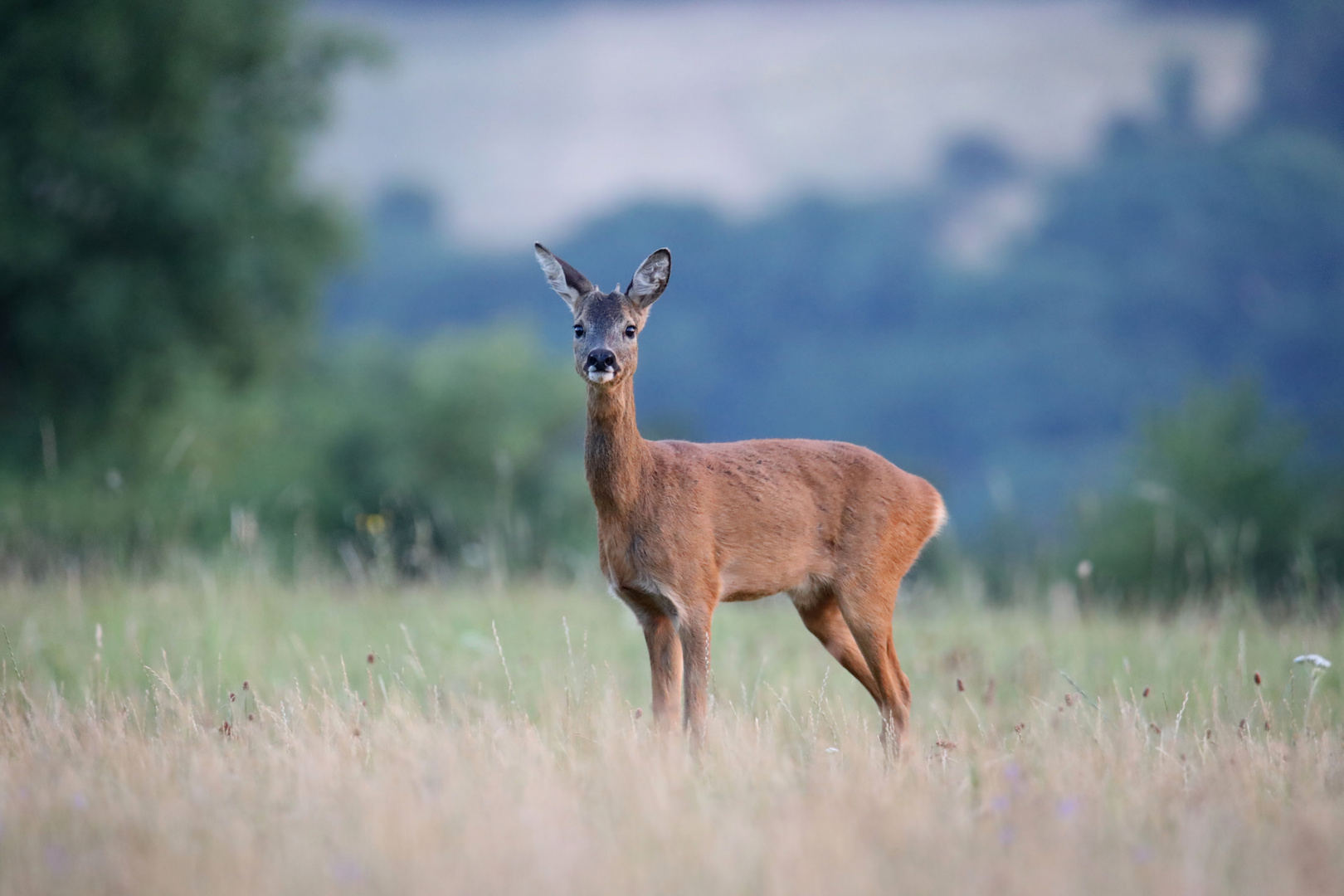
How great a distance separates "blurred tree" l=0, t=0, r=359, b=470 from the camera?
15000 millimetres

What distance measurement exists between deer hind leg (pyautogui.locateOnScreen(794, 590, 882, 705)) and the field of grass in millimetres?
516

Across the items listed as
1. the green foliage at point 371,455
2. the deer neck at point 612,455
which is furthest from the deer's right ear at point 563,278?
the green foliage at point 371,455

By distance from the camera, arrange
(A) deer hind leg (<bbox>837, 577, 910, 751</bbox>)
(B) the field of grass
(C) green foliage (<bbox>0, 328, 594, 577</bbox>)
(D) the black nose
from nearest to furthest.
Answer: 1. (B) the field of grass
2. (D) the black nose
3. (A) deer hind leg (<bbox>837, 577, 910, 751</bbox>)
4. (C) green foliage (<bbox>0, 328, 594, 577</bbox>)

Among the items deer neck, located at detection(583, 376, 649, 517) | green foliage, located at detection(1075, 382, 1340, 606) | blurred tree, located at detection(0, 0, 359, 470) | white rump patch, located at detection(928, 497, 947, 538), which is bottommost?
green foliage, located at detection(1075, 382, 1340, 606)

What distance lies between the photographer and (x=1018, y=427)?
9306 cm

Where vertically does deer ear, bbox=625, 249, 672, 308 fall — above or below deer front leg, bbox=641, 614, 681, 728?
above

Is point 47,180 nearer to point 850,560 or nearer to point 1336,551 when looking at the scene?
point 850,560

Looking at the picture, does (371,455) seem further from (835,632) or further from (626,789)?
(626,789)

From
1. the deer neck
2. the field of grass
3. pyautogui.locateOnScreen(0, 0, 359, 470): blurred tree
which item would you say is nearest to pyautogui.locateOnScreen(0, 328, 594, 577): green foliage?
pyautogui.locateOnScreen(0, 0, 359, 470): blurred tree

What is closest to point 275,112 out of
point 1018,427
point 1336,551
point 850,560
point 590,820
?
point 850,560

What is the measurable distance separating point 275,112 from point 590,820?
→ 15814 millimetres

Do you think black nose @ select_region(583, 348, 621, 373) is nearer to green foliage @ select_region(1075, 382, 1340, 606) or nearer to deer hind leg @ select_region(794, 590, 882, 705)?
deer hind leg @ select_region(794, 590, 882, 705)

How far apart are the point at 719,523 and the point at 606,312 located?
1278mm

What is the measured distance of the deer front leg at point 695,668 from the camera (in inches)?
228
